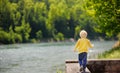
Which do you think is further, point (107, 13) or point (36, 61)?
point (36, 61)

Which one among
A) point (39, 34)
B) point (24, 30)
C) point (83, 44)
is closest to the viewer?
point (83, 44)

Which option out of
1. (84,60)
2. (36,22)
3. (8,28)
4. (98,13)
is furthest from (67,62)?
(36,22)

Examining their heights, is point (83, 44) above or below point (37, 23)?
above

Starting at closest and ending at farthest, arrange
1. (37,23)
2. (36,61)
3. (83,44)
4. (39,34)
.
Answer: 1. (83,44)
2. (36,61)
3. (39,34)
4. (37,23)

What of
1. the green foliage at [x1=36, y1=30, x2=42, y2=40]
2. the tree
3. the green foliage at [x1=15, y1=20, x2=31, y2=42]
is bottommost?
the green foliage at [x1=36, y1=30, x2=42, y2=40]

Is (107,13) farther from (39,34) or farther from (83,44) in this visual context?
(39,34)

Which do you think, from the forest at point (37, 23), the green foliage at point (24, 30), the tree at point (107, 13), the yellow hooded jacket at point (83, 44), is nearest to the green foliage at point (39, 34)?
the forest at point (37, 23)

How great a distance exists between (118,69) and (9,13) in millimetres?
154544

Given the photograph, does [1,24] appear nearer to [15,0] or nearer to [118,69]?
[15,0]

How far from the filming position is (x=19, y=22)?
175 metres

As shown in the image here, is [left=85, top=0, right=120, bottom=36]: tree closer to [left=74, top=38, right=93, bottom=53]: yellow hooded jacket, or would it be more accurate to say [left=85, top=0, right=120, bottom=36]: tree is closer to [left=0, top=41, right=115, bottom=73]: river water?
[left=0, top=41, right=115, bottom=73]: river water

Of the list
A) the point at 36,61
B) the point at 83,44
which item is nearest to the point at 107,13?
the point at 83,44

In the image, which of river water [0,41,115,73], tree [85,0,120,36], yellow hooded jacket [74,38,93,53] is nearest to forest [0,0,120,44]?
river water [0,41,115,73]

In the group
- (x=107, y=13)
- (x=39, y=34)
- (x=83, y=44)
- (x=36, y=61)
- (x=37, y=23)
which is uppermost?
(x=83, y=44)
